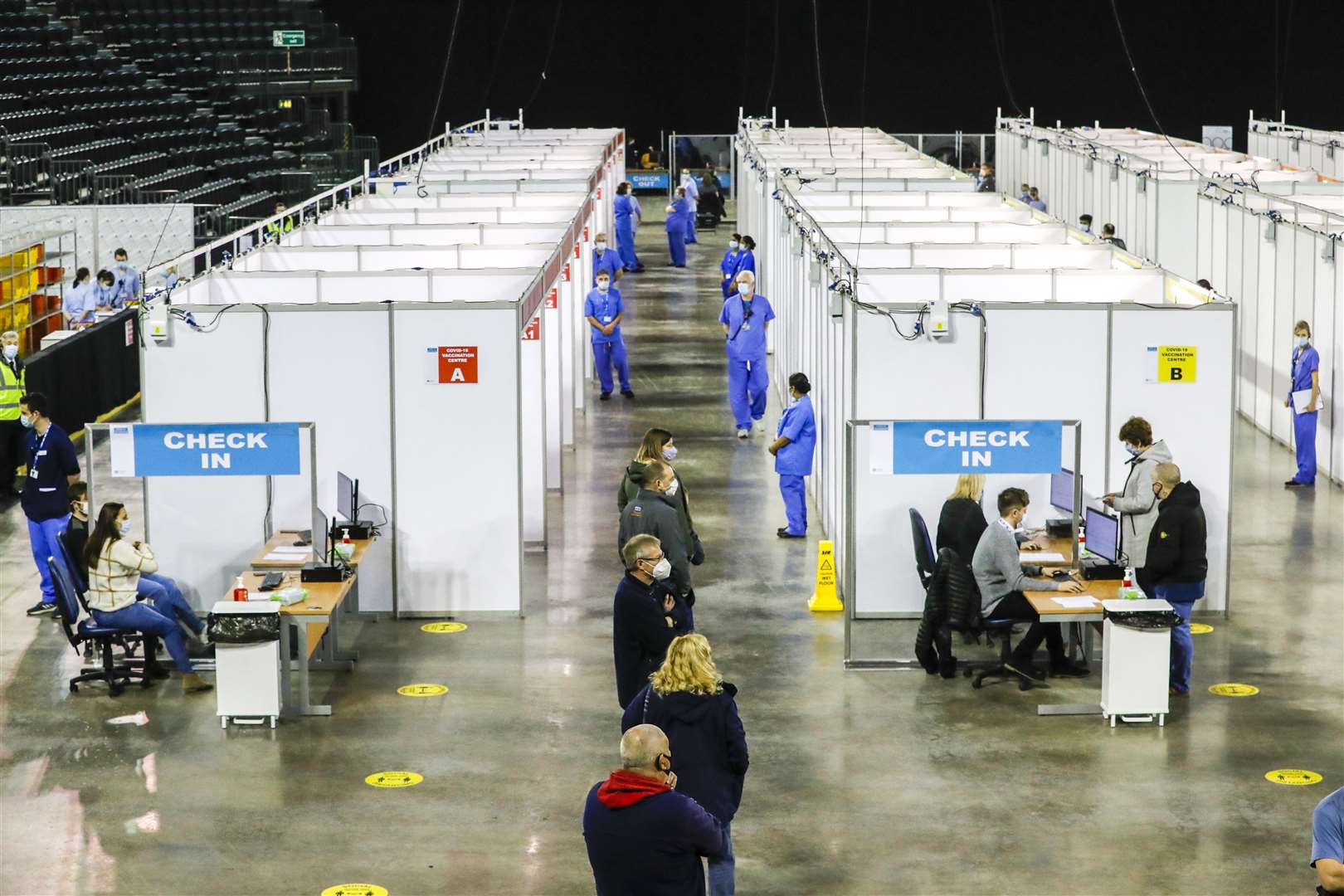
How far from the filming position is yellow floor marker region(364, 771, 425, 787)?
991cm

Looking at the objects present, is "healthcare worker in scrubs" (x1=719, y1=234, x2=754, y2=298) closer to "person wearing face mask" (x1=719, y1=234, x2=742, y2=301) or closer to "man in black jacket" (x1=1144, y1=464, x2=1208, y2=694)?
"person wearing face mask" (x1=719, y1=234, x2=742, y2=301)

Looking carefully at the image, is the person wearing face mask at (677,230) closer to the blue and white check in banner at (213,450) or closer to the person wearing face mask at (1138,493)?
the person wearing face mask at (1138,493)

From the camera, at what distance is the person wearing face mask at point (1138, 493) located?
38.5 feet

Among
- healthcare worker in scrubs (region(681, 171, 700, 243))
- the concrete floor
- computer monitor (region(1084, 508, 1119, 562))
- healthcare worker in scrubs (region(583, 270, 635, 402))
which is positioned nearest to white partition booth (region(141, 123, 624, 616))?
the concrete floor

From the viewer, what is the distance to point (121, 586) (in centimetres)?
1133

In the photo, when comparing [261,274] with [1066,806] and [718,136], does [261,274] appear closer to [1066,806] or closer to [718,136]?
[1066,806]

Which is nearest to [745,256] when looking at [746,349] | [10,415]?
[746,349]

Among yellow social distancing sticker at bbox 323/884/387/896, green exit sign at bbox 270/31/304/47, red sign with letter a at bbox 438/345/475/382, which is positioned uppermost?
green exit sign at bbox 270/31/304/47

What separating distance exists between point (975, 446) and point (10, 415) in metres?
9.66

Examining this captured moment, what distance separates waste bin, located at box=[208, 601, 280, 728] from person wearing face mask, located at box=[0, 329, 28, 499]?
6.52m

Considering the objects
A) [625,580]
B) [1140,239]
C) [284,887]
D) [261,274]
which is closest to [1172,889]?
[625,580]

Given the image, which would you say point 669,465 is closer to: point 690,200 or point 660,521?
point 660,521

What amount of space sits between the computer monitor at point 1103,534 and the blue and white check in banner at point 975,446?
1.73ft

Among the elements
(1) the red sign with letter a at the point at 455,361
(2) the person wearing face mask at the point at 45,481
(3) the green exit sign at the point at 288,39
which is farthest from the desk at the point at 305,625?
(3) the green exit sign at the point at 288,39
